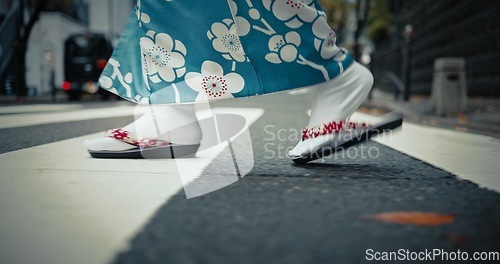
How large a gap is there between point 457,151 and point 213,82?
1911 mm

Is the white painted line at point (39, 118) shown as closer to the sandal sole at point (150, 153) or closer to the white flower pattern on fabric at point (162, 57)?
the sandal sole at point (150, 153)

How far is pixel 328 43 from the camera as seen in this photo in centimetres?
289

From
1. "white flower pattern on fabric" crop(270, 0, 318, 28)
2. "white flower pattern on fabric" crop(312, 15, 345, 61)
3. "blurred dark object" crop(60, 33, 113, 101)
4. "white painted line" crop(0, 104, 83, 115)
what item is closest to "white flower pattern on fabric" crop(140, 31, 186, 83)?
"white flower pattern on fabric" crop(270, 0, 318, 28)

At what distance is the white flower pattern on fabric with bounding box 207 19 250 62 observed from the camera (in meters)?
2.90

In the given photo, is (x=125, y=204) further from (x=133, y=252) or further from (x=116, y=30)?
→ (x=116, y=30)

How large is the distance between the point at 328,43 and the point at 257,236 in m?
1.51

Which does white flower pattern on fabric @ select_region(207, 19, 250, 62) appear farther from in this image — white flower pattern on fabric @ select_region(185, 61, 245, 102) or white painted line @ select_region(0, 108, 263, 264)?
white painted line @ select_region(0, 108, 263, 264)

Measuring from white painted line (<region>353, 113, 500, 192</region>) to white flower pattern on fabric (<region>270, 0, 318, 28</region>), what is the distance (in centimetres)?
105

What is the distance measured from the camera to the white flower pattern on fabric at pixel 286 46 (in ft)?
9.37

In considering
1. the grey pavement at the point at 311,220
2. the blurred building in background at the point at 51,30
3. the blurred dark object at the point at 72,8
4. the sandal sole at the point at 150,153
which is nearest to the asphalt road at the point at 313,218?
the grey pavement at the point at 311,220

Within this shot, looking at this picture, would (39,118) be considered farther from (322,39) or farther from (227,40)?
(322,39)

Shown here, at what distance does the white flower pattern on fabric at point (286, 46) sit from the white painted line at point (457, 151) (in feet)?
3.23

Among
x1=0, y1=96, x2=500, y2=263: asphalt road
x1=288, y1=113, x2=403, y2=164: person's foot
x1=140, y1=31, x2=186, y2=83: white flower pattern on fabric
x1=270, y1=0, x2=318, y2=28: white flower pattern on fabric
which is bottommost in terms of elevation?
x1=0, y1=96, x2=500, y2=263: asphalt road

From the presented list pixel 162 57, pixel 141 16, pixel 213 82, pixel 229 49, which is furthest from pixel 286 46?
pixel 141 16
